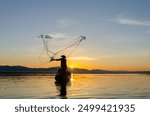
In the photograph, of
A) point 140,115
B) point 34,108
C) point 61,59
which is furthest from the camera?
point 61,59

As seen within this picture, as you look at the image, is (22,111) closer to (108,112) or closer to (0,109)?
(0,109)

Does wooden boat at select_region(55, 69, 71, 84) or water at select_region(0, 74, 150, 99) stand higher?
wooden boat at select_region(55, 69, 71, 84)

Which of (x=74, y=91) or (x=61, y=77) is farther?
(x=61, y=77)

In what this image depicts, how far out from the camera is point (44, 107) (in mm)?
19219

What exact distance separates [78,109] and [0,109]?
447 cm

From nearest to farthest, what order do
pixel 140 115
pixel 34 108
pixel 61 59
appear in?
pixel 140 115, pixel 34 108, pixel 61 59

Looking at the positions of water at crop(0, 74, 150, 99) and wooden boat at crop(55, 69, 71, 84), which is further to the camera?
wooden boat at crop(55, 69, 71, 84)

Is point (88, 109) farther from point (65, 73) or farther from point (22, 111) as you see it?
point (65, 73)

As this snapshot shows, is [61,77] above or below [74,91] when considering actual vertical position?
above

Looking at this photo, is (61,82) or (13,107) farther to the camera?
(61,82)

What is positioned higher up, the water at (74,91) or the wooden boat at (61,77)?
the wooden boat at (61,77)

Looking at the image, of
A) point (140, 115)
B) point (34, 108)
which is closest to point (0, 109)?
point (34, 108)

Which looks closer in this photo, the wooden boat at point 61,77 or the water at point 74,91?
the water at point 74,91

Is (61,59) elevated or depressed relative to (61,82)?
elevated
